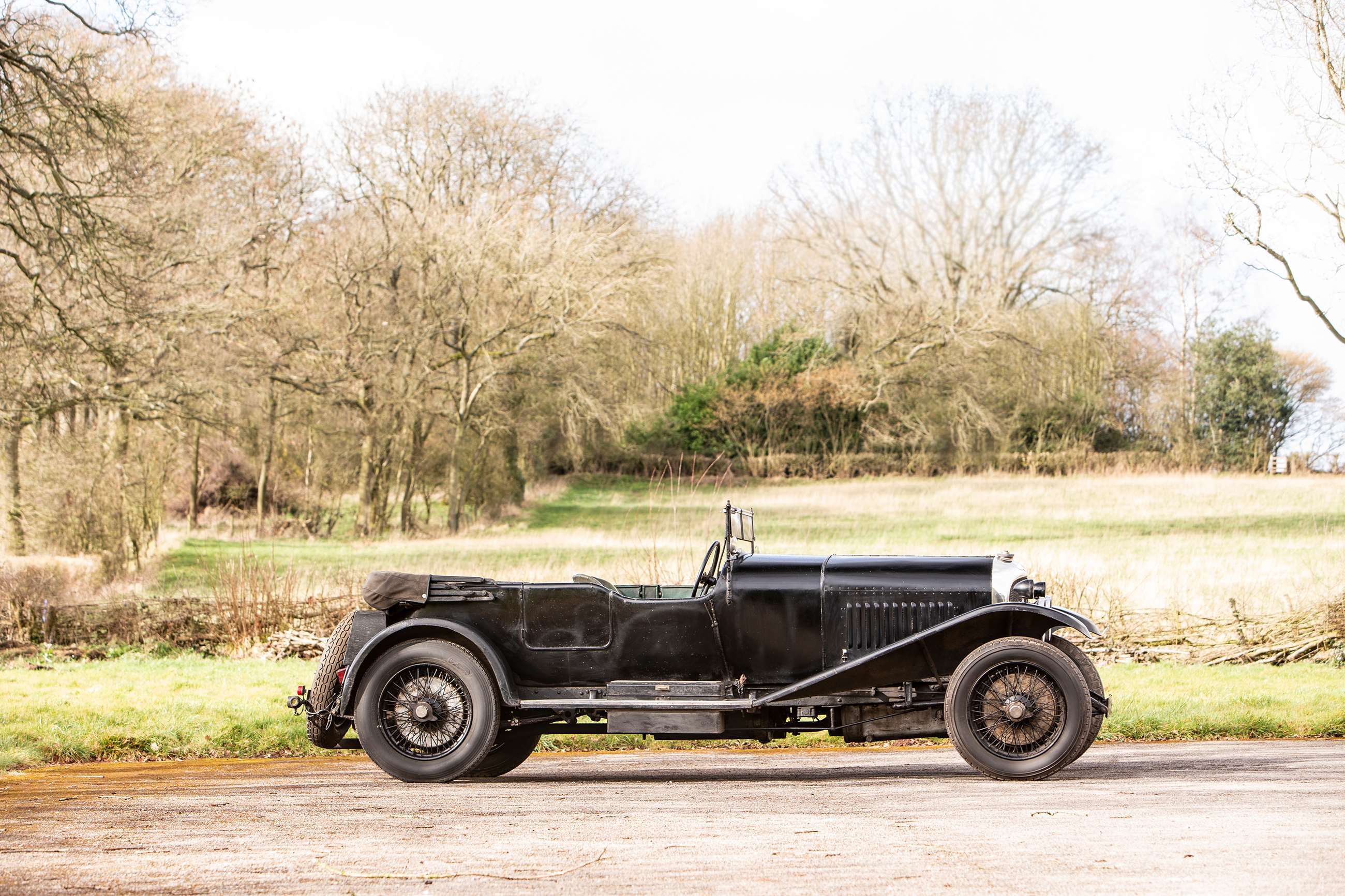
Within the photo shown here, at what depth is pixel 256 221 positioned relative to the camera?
33812 millimetres

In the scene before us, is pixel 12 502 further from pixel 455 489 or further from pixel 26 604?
pixel 455 489

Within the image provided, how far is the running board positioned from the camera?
757 centimetres

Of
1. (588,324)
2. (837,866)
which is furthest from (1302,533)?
(837,866)

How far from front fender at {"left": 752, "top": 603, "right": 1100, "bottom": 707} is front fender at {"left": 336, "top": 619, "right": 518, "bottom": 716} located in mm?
1489

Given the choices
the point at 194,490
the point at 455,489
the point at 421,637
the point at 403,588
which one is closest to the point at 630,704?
the point at 421,637

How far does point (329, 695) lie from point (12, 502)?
15839mm

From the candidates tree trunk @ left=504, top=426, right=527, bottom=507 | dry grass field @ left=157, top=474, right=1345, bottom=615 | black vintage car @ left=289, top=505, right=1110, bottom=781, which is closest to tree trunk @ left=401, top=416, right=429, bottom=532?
dry grass field @ left=157, top=474, right=1345, bottom=615

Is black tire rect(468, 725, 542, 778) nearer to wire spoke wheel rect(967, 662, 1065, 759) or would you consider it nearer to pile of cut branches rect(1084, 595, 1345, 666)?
wire spoke wheel rect(967, 662, 1065, 759)

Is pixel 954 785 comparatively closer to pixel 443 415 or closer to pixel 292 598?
pixel 292 598

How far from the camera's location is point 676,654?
782 cm

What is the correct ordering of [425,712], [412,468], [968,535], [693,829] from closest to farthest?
[693,829] < [425,712] < [968,535] < [412,468]

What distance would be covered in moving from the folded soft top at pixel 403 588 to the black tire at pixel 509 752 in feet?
3.16

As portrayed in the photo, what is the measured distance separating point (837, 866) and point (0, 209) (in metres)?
18.6

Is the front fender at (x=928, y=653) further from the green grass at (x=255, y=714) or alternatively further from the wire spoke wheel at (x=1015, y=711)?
the green grass at (x=255, y=714)
